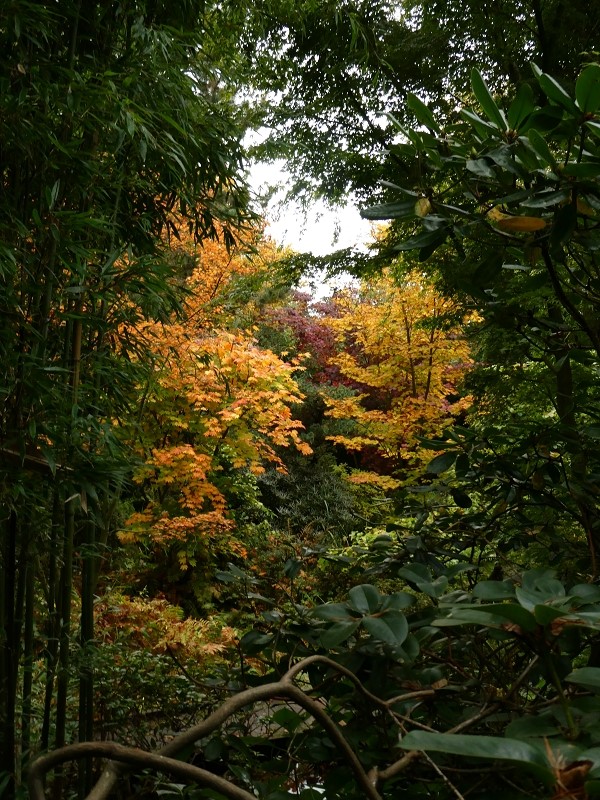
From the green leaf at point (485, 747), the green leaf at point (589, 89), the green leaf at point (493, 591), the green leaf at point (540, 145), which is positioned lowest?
the green leaf at point (485, 747)

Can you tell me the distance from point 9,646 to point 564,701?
1.63 m

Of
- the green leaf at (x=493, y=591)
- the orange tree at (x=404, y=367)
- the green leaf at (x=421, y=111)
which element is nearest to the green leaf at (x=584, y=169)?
the green leaf at (x=421, y=111)

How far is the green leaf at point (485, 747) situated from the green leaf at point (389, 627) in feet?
0.64

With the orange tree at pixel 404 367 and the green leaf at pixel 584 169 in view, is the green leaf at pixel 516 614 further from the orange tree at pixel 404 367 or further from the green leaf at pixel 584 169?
the orange tree at pixel 404 367

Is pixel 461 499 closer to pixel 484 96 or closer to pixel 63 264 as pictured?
pixel 484 96

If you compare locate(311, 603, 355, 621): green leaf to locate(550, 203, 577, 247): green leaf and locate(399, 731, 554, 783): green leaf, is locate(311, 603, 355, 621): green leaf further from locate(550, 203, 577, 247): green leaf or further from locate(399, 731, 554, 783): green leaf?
locate(550, 203, 577, 247): green leaf

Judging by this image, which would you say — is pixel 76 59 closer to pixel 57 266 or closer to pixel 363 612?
pixel 57 266

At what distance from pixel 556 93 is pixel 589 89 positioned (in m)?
0.03

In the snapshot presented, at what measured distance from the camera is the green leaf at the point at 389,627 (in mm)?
542

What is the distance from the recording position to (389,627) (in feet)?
1.81

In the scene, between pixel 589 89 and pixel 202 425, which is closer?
pixel 589 89

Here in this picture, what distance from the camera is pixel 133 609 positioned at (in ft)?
11.2

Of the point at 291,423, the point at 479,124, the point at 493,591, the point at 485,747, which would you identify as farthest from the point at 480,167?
the point at 291,423

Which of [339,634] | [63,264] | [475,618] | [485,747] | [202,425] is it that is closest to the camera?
[485,747]
